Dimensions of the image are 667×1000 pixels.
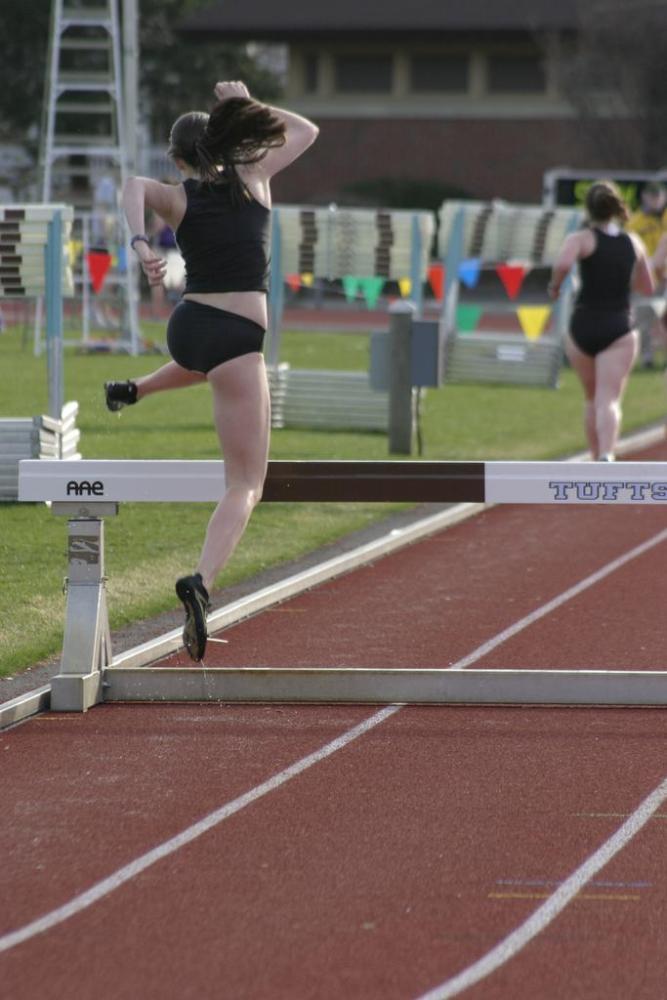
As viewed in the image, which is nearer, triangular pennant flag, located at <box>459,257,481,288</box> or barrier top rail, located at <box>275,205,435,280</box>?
barrier top rail, located at <box>275,205,435,280</box>

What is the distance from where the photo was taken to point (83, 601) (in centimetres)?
748

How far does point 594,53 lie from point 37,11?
13.3 m

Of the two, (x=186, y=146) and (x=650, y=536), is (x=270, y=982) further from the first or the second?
(x=650, y=536)

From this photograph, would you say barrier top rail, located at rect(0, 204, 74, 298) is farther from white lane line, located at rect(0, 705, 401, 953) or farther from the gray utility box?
white lane line, located at rect(0, 705, 401, 953)

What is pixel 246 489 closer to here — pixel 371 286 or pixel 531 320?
pixel 371 286

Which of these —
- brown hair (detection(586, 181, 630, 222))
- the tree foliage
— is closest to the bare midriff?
brown hair (detection(586, 181, 630, 222))

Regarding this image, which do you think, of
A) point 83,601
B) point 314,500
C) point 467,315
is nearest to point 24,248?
point 83,601

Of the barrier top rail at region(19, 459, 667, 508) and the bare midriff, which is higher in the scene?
the bare midriff

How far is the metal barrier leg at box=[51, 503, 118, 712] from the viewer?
24.3ft

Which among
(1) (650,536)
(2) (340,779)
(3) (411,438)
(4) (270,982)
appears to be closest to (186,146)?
(2) (340,779)

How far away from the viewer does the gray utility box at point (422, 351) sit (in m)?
15.2

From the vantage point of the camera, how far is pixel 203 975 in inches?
183

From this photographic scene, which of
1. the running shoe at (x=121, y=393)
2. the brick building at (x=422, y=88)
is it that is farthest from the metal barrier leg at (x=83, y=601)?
the brick building at (x=422, y=88)

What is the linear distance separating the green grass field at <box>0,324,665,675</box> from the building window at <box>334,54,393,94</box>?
28.3 meters
